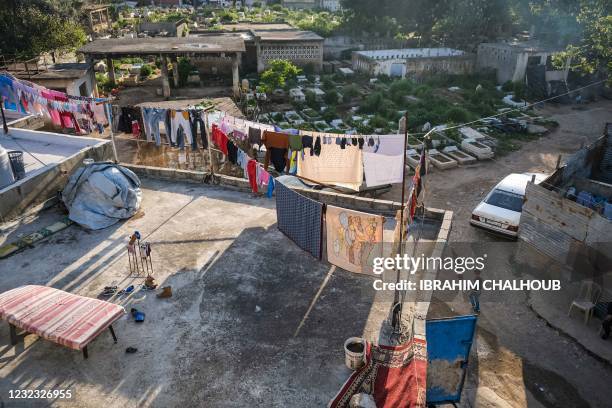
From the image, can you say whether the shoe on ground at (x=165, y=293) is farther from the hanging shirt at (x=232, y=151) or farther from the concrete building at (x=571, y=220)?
the concrete building at (x=571, y=220)

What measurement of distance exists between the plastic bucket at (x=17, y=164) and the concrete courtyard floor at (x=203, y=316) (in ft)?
4.04

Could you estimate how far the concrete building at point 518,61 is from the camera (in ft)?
120

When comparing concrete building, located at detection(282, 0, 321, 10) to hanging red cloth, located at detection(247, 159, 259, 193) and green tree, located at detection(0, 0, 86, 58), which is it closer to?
green tree, located at detection(0, 0, 86, 58)

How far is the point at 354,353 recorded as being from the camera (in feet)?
22.6

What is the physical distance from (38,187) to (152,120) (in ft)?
14.5

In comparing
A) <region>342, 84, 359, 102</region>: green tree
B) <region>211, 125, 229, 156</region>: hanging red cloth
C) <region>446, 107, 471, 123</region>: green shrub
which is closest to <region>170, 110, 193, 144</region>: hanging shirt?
<region>211, 125, 229, 156</region>: hanging red cloth

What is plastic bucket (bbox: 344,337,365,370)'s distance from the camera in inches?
272

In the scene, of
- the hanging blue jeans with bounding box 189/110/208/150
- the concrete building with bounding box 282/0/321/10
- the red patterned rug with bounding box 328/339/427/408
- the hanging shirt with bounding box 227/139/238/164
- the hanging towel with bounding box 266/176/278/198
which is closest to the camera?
the red patterned rug with bounding box 328/339/427/408

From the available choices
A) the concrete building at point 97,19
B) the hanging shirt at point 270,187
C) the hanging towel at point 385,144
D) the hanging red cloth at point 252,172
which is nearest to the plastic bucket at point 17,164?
the hanging red cloth at point 252,172

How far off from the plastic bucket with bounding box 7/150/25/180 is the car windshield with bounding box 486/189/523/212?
13.7m

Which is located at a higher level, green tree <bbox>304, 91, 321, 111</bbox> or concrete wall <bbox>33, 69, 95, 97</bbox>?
concrete wall <bbox>33, 69, 95, 97</bbox>

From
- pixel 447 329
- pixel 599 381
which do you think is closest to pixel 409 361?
pixel 447 329

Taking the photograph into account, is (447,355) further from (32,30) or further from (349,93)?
(32,30)

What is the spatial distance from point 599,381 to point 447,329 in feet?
16.8
